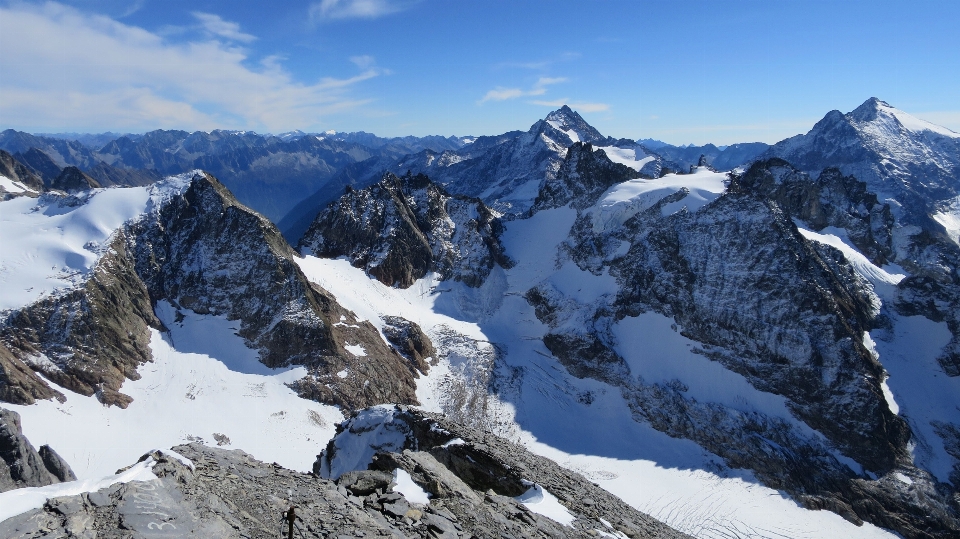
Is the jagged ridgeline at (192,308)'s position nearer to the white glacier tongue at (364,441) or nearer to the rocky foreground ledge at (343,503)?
the white glacier tongue at (364,441)

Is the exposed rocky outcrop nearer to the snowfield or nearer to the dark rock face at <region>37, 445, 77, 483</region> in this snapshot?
the snowfield

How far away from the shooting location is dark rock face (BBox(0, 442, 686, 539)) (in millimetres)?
14562

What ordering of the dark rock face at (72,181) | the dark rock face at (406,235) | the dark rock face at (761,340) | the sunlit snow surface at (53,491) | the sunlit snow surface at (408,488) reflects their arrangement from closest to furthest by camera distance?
1. the sunlit snow surface at (53,491)
2. the sunlit snow surface at (408,488)
3. the dark rock face at (761,340)
4. the dark rock face at (406,235)
5. the dark rock face at (72,181)

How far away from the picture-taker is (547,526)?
21.7 m

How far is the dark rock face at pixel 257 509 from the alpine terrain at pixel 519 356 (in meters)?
0.95

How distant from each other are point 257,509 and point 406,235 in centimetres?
7762

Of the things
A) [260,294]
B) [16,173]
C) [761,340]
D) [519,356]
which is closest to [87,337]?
[260,294]

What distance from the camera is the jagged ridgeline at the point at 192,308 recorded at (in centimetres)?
5325

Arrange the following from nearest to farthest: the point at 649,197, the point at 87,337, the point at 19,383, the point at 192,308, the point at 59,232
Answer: the point at 19,383 < the point at 87,337 < the point at 59,232 < the point at 192,308 < the point at 649,197

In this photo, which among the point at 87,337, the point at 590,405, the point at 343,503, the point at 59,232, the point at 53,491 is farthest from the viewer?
the point at 590,405

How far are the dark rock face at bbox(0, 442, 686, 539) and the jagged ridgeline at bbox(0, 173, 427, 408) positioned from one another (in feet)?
138

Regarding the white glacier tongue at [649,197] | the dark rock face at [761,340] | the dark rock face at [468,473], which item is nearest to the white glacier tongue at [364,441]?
the dark rock face at [468,473]

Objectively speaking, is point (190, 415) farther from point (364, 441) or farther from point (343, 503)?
point (343, 503)

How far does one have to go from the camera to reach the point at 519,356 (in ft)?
254
